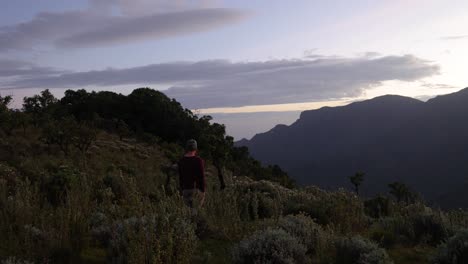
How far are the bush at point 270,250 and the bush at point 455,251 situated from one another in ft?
4.78

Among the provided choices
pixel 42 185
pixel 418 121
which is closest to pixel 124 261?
pixel 42 185

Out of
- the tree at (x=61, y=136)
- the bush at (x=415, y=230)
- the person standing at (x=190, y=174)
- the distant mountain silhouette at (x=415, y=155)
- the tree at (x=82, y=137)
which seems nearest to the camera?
the bush at (x=415, y=230)

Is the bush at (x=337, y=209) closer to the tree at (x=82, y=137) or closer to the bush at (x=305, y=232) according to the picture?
the bush at (x=305, y=232)

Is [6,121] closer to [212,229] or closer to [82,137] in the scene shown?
[82,137]

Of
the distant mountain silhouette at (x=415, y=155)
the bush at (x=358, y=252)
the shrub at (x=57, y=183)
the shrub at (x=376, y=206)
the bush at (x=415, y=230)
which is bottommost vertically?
the distant mountain silhouette at (x=415, y=155)

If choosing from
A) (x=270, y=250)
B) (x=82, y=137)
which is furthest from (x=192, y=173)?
(x=82, y=137)

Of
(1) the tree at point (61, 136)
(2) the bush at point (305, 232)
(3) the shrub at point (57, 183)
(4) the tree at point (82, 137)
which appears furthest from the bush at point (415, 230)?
(4) the tree at point (82, 137)

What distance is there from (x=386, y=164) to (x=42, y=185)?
164777 mm

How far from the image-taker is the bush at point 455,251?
501 centimetres

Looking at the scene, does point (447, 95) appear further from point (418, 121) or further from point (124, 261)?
point (124, 261)

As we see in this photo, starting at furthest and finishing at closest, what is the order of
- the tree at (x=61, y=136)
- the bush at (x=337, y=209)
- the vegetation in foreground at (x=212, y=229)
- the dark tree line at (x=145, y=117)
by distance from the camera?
the dark tree line at (x=145, y=117)
the tree at (x=61, y=136)
the bush at (x=337, y=209)
the vegetation in foreground at (x=212, y=229)

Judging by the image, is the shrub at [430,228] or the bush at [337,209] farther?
the bush at [337,209]

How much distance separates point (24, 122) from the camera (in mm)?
26031

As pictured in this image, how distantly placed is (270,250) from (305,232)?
0.97m
